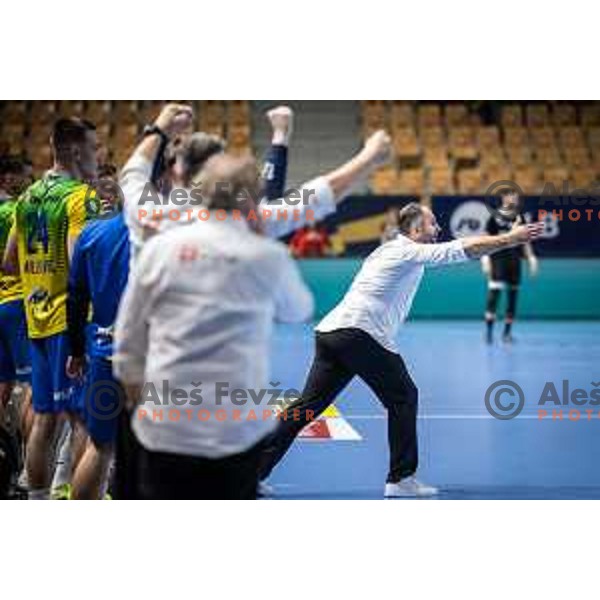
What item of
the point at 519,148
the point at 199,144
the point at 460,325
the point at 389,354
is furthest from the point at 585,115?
the point at 199,144

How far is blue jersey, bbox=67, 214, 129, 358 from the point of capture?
18.1ft

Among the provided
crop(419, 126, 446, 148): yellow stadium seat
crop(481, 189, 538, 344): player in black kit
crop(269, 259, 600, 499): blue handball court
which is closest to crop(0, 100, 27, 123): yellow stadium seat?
crop(269, 259, 600, 499): blue handball court

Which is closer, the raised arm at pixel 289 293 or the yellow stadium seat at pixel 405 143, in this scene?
the raised arm at pixel 289 293

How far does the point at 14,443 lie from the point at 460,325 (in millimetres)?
13395

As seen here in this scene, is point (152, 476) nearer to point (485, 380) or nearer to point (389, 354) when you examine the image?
point (389, 354)

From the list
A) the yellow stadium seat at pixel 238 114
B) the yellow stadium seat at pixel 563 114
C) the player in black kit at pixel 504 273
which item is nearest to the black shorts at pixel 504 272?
the player in black kit at pixel 504 273

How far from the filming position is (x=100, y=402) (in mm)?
5492

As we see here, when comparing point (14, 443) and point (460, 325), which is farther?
point (460, 325)

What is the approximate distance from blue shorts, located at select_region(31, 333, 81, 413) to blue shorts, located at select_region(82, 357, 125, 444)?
13.1 inches

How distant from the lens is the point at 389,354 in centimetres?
700

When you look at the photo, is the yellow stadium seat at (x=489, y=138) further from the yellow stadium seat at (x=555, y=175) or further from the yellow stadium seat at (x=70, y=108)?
the yellow stadium seat at (x=70, y=108)

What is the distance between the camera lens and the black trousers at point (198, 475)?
3789 millimetres
